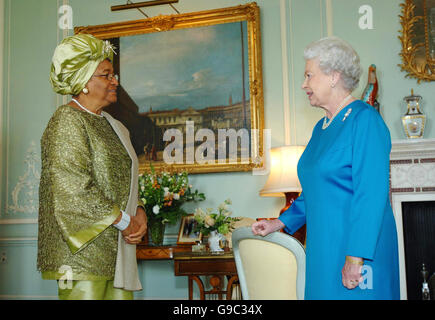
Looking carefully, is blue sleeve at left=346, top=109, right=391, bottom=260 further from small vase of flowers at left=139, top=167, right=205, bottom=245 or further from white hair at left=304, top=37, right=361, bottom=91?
small vase of flowers at left=139, top=167, right=205, bottom=245

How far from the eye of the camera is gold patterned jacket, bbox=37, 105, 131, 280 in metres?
2.06

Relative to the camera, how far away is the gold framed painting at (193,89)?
4758mm

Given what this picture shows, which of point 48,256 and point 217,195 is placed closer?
point 48,256

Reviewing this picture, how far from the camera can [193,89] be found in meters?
4.95

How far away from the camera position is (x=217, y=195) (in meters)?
4.85

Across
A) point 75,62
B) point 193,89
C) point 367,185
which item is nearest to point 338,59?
point 367,185

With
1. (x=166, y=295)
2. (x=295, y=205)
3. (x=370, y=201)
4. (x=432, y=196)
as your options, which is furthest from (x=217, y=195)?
(x=370, y=201)

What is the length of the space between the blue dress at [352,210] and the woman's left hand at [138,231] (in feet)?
2.55

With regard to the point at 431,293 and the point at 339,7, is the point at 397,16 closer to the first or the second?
the point at 339,7

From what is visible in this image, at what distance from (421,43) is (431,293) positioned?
2.18 meters

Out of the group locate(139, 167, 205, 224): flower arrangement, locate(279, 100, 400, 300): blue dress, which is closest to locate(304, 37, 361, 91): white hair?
locate(279, 100, 400, 300): blue dress

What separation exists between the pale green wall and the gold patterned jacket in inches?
107

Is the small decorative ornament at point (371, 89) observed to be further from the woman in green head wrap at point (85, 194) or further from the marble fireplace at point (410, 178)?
the woman in green head wrap at point (85, 194)

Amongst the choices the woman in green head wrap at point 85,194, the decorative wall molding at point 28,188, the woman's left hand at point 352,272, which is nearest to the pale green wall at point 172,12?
the decorative wall molding at point 28,188
